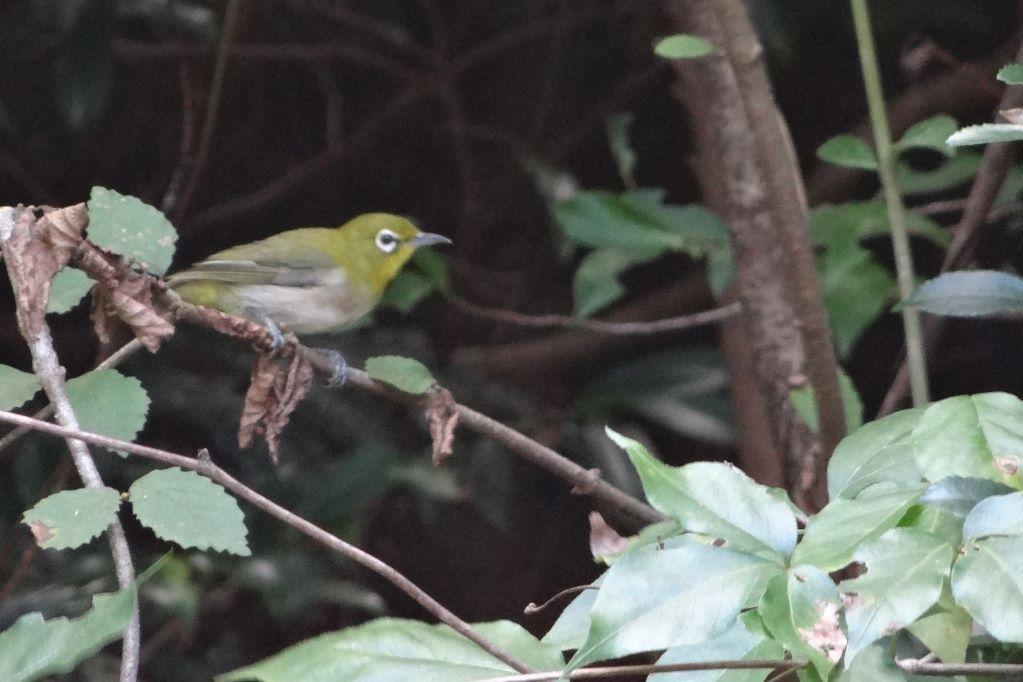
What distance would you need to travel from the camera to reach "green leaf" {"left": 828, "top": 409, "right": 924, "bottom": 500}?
3.28ft

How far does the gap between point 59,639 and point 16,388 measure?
415 millimetres

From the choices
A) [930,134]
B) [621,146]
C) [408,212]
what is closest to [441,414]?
[930,134]

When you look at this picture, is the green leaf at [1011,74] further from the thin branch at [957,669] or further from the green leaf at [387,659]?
the green leaf at [387,659]

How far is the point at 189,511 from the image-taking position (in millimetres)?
987

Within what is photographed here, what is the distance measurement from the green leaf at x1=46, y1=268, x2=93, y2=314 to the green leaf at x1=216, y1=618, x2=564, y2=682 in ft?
1.56

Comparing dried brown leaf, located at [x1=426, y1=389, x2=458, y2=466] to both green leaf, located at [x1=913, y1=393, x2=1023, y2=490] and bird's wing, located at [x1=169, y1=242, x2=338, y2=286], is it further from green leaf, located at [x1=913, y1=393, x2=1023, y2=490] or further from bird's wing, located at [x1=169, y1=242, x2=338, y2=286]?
bird's wing, located at [x1=169, y1=242, x2=338, y2=286]

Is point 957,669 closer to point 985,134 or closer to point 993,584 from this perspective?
point 993,584

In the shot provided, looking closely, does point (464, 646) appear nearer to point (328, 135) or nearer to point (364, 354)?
point (364, 354)

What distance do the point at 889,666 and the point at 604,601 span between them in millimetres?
209

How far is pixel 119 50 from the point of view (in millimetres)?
3221

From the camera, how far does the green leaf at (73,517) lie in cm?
95

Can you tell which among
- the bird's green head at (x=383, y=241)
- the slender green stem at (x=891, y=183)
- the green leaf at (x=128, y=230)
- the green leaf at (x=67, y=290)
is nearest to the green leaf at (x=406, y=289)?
the bird's green head at (x=383, y=241)

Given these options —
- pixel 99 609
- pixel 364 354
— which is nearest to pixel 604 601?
pixel 99 609

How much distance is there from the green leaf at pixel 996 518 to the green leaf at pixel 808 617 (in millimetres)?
106
